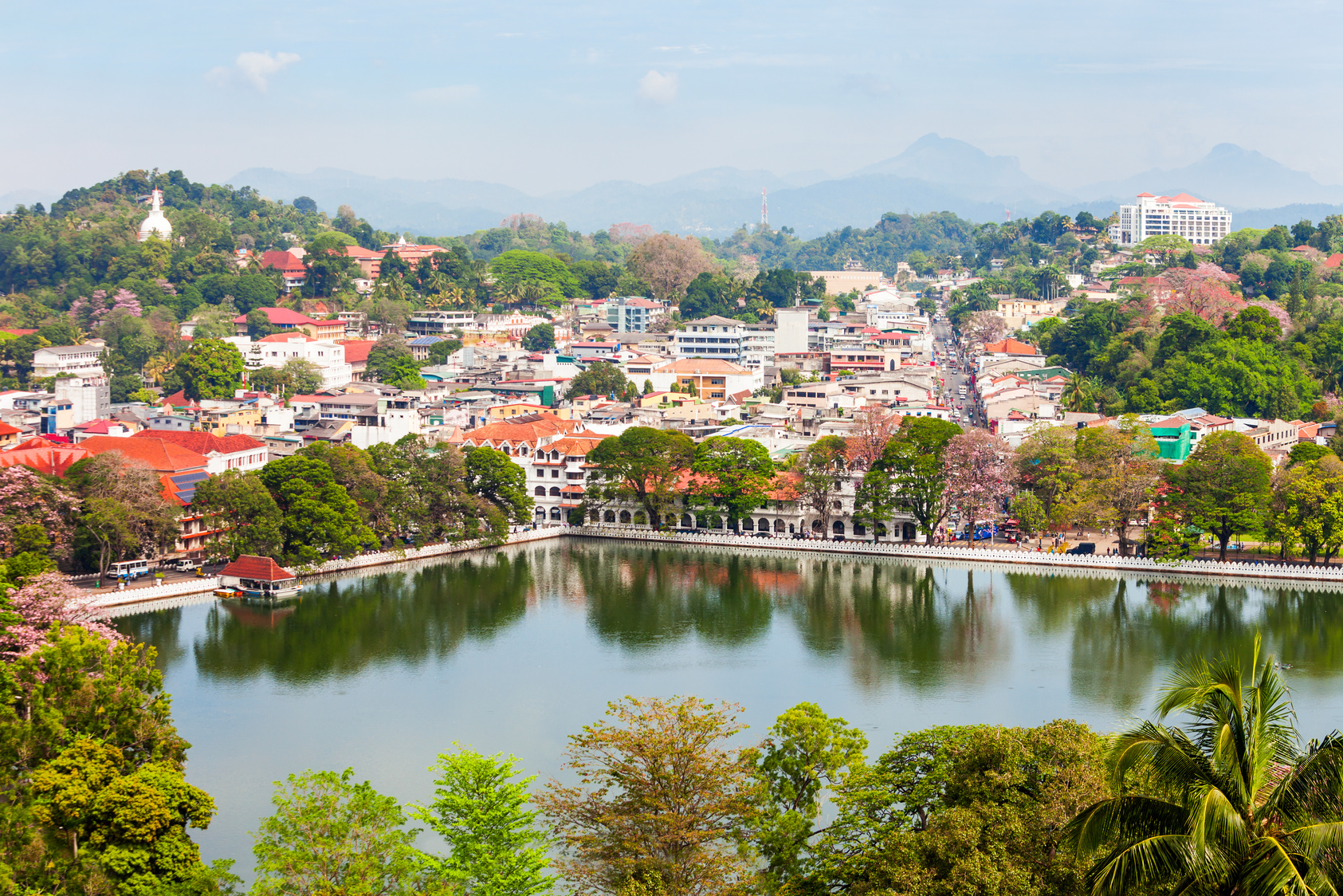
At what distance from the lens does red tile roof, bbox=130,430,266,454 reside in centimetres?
2849

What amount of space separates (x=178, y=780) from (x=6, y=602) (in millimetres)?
5218

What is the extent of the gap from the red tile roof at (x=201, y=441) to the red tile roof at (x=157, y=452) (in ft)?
1.46

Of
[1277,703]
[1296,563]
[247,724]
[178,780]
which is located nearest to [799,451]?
[1296,563]

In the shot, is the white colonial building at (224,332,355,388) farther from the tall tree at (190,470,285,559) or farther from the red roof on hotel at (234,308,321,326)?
the tall tree at (190,470,285,559)

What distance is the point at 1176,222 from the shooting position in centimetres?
7894

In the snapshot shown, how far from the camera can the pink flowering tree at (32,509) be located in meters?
21.1

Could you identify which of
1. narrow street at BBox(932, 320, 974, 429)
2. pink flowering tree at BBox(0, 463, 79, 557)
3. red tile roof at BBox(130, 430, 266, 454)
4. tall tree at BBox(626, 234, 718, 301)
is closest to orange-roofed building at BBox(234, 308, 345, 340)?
tall tree at BBox(626, 234, 718, 301)

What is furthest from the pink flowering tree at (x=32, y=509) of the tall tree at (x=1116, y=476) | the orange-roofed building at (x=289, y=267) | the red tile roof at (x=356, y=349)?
the orange-roofed building at (x=289, y=267)

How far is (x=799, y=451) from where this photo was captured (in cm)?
3120

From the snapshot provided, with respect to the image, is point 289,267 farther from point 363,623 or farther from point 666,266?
Answer: point 363,623

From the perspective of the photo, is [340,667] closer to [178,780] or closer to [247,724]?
[247,724]

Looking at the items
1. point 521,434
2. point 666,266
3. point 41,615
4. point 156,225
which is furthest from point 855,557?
point 156,225

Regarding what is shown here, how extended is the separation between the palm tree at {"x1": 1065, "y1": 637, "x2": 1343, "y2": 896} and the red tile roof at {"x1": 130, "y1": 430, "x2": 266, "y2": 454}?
2566 centimetres

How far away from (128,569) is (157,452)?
174 inches
